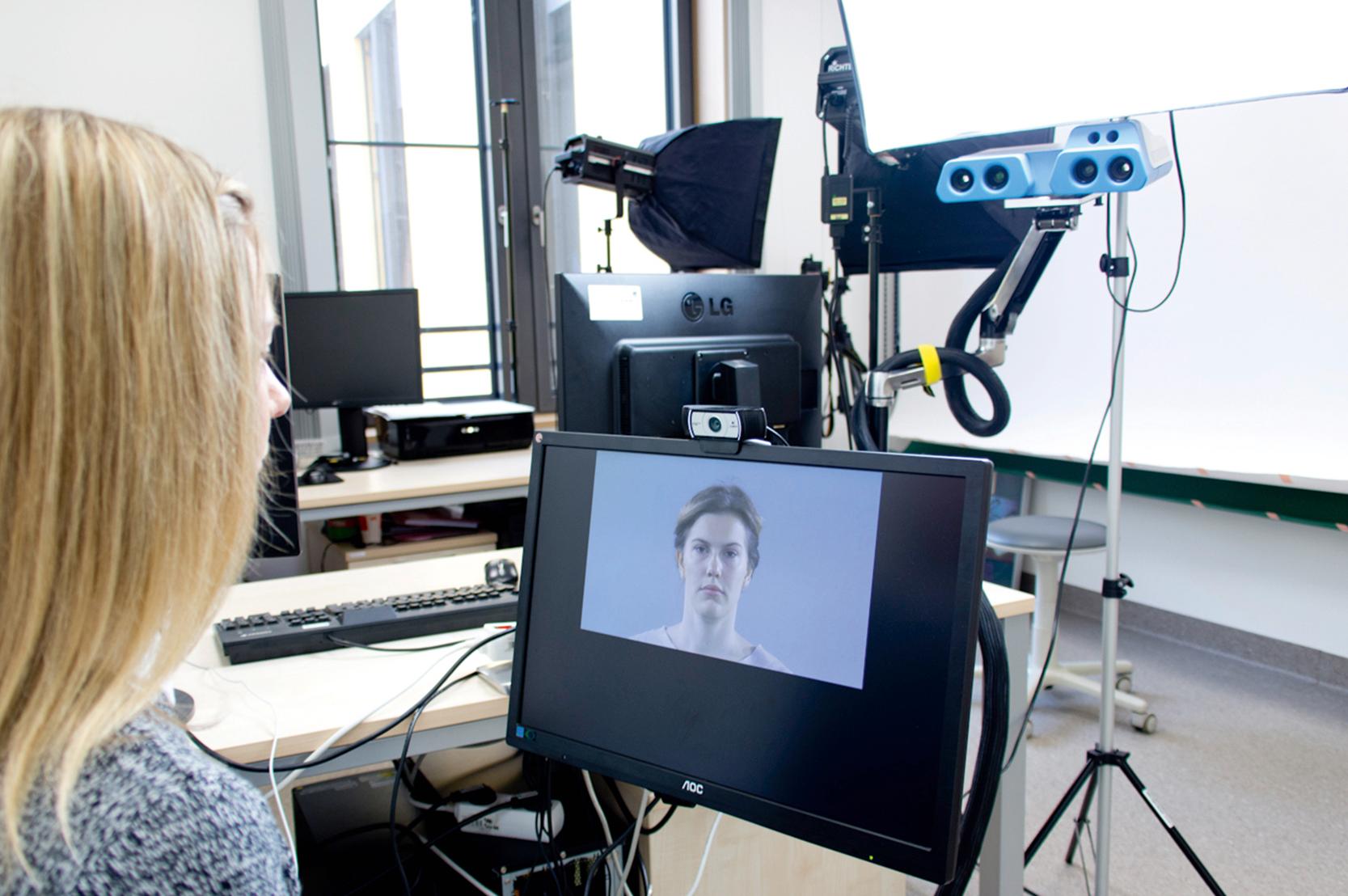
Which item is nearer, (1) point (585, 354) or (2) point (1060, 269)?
(1) point (585, 354)

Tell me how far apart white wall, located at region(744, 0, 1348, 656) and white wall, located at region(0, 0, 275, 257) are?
6.15 ft

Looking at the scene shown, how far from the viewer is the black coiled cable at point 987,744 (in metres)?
1.01

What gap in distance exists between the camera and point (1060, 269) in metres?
3.49

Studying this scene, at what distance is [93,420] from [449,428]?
2521 millimetres

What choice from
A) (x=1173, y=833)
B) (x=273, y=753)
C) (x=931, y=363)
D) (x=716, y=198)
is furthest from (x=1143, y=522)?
(x=273, y=753)

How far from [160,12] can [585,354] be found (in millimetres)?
2639

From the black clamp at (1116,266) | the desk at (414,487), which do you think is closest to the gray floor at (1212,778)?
the black clamp at (1116,266)

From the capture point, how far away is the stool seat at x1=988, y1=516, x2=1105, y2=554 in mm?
2691

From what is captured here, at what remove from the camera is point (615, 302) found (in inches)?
50.9

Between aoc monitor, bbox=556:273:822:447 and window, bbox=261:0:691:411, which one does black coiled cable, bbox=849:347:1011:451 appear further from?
window, bbox=261:0:691:411

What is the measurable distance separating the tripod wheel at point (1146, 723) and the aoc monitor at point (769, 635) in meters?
2.21

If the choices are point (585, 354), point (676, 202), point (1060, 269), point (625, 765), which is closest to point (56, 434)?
point (625, 765)

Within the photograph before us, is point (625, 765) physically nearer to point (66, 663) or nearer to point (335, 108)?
point (66, 663)

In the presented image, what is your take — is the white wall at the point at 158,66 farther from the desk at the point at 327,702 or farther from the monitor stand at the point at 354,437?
the desk at the point at 327,702
